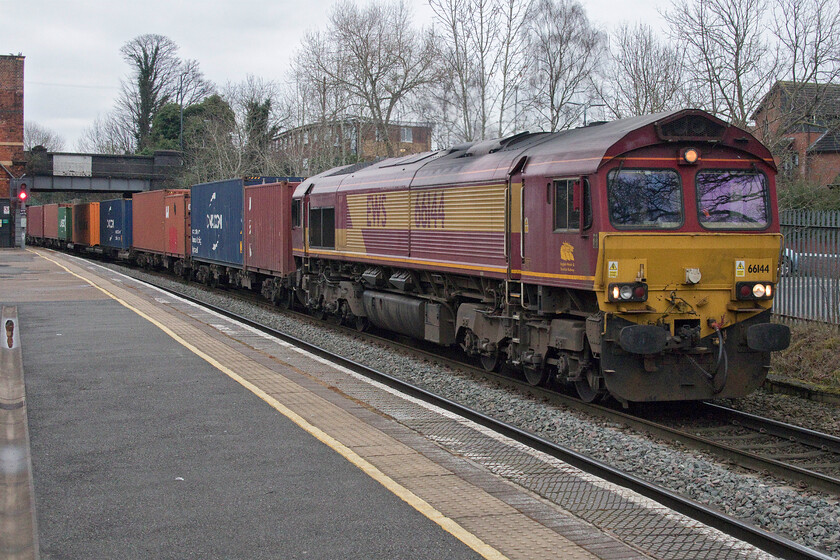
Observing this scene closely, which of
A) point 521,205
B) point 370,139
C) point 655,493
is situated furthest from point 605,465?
point 370,139

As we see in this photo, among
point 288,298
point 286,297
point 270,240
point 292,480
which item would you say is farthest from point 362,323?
point 292,480

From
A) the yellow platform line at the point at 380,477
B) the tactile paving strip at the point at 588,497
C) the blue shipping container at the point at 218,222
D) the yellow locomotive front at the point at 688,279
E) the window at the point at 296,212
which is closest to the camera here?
the yellow platform line at the point at 380,477

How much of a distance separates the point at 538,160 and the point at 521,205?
606 millimetres

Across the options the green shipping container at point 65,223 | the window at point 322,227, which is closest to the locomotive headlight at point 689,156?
the window at point 322,227

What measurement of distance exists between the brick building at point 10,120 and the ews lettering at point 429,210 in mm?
50101

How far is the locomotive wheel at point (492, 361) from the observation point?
12125 millimetres

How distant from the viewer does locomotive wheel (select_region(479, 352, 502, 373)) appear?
12125 millimetres

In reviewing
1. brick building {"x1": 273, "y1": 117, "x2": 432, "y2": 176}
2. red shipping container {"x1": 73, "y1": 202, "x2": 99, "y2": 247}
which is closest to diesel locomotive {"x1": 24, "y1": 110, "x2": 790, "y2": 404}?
brick building {"x1": 273, "y1": 117, "x2": 432, "y2": 176}

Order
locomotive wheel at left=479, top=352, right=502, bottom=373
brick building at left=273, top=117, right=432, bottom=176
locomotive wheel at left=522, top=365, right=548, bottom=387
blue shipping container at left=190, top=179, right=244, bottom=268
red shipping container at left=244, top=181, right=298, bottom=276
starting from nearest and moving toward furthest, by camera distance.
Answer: locomotive wheel at left=522, top=365, right=548, bottom=387 < locomotive wheel at left=479, top=352, right=502, bottom=373 < red shipping container at left=244, top=181, right=298, bottom=276 < blue shipping container at left=190, top=179, right=244, bottom=268 < brick building at left=273, top=117, right=432, bottom=176

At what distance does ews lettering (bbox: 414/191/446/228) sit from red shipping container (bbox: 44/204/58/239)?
51.1m

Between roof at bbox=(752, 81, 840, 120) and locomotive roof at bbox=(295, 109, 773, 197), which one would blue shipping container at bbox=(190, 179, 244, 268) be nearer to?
locomotive roof at bbox=(295, 109, 773, 197)

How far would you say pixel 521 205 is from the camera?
34.2ft

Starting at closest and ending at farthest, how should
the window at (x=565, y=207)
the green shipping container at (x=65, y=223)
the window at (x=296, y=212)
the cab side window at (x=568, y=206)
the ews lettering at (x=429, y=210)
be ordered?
1. the cab side window at (x=568, y=206)
2. the window at (x=565, y=207)
3. the ews lettering at (x=429, y=210)
4. the window at (x=296, y=212)
5. the green shipping container at (x=65, y=223)

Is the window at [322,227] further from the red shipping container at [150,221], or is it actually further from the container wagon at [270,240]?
the red shipping container at [150,221]
